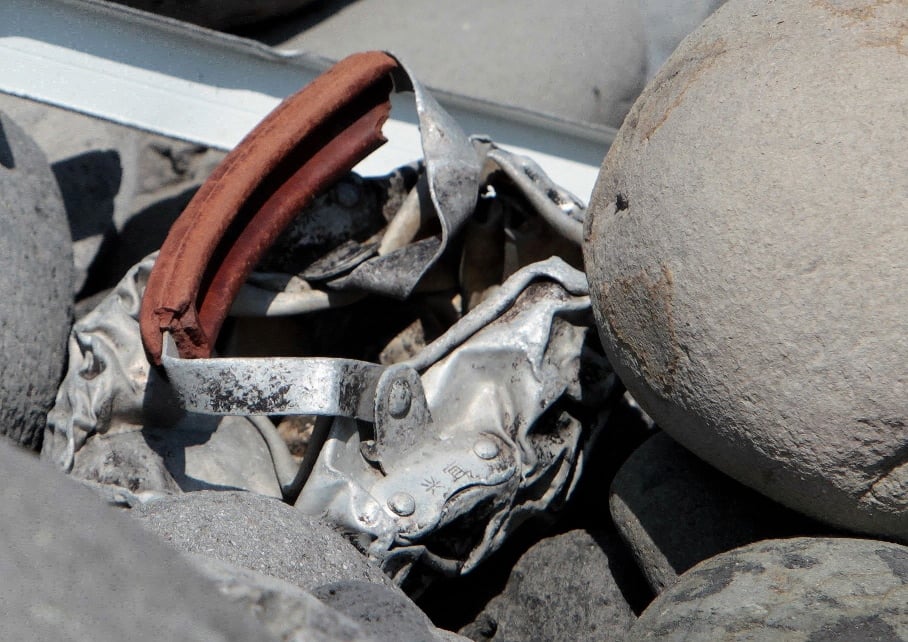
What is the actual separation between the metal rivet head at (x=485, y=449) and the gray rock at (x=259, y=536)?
29 centimetres

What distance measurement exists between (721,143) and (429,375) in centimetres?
65

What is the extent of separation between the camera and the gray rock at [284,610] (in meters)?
0.87

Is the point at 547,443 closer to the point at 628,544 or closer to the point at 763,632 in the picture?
the point at 628,544

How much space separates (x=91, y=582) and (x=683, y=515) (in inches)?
42.1

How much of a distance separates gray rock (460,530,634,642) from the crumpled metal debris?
0.32ft

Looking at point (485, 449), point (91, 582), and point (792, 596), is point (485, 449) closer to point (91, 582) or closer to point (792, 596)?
point (792, 596)

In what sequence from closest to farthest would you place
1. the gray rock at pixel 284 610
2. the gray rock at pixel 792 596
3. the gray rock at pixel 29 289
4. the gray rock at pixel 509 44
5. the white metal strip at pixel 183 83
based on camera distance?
the gray rock at pixel 284 610 → the gray rock at pixel 792 596 → the gray rock at pixel 29 289 → the white metal strip at pixel 183 83 → the gray rock at pixel 509 44

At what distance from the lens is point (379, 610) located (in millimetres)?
1098

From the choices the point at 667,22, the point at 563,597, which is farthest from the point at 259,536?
the point at 667,22

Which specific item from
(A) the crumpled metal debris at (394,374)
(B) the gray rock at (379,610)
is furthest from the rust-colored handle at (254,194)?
(B) the gray rock at (379,610)

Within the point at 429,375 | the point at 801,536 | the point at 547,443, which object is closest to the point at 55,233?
the point at 429,375

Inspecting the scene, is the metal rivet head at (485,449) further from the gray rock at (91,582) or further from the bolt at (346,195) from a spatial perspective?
the gray rock at (91,582)

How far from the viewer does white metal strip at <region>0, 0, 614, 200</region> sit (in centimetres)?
220

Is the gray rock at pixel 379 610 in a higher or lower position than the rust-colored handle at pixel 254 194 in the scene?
lower
